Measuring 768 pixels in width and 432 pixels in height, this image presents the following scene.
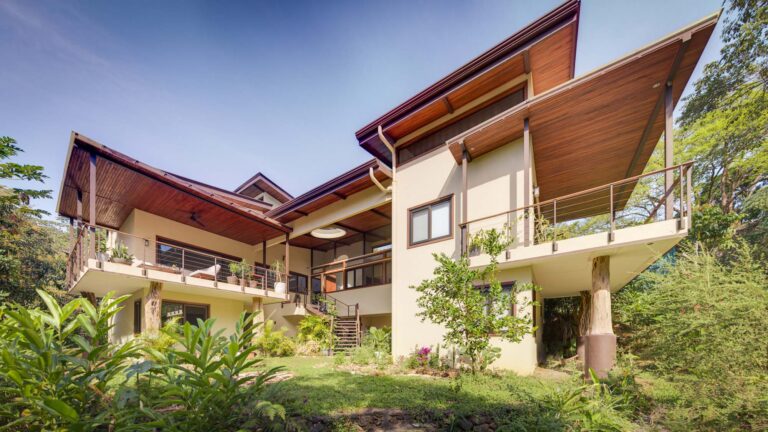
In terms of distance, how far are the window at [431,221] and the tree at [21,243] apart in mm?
10414

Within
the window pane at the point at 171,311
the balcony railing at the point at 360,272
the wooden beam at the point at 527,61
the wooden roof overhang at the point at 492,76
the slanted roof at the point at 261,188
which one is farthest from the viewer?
the slanted roof at the point at 261,188

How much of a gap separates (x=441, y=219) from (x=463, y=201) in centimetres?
131

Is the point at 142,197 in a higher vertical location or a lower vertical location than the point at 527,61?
lower

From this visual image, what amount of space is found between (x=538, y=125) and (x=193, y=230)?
1359cm

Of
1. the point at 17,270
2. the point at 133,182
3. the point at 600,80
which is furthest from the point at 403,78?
the point at 17,270

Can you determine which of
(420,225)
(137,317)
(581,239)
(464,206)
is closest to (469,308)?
(581,239)

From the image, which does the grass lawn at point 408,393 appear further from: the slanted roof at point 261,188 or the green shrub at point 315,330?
the slanted roof at point 261,188

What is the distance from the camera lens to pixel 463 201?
8516 millimetres

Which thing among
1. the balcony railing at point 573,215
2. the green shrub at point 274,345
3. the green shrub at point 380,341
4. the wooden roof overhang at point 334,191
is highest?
the wooden roof overhang at point 334,191

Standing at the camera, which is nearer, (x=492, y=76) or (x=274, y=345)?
(x=492, y=76)

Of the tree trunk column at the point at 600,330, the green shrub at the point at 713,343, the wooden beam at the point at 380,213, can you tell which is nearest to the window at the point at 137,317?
the wooden beam at the point at 380,213

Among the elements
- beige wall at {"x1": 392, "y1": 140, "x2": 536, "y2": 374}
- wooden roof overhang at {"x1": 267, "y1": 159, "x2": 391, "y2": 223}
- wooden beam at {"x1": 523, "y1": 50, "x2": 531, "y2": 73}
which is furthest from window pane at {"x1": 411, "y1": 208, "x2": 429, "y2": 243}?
wooden beam at {"x1": 523, "y1": 50, "x2": 531, "y2": 73}

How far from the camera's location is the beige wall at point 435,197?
7.97 metres

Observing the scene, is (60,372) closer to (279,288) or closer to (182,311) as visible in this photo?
(279,288)
